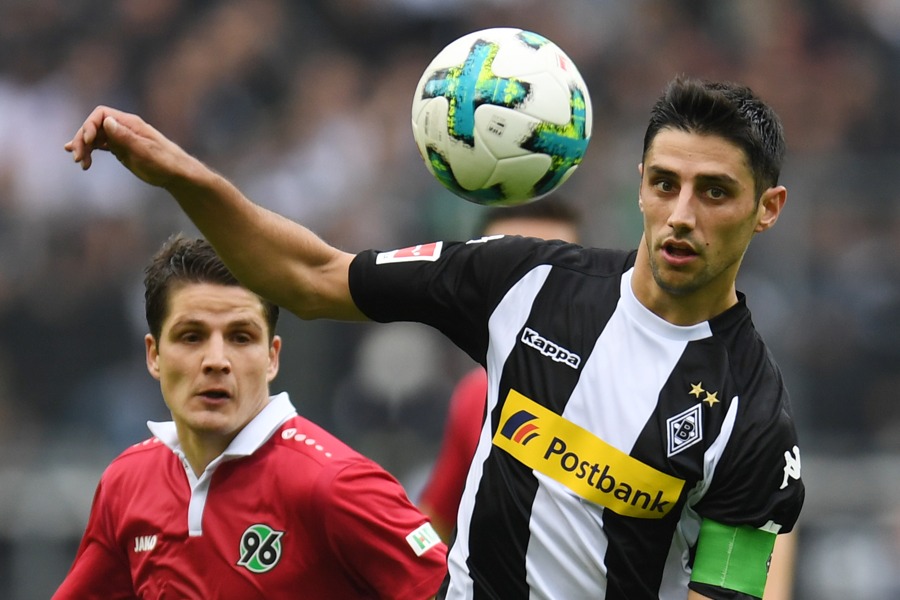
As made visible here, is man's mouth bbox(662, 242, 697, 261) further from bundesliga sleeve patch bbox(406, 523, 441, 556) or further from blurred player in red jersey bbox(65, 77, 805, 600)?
bundesliga sleeve patch bbox(406, 523, 441, 556)

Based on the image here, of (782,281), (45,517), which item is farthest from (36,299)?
(782,281)

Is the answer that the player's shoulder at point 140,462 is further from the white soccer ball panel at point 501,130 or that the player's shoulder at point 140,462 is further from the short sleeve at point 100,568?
the white soccer ball panel at point 501,130

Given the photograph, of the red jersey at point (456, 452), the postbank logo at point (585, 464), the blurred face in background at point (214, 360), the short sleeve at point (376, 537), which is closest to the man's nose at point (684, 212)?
the postbank logo at point (585, 464)

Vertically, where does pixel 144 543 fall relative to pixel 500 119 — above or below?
below

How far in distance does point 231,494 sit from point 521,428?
1048mm

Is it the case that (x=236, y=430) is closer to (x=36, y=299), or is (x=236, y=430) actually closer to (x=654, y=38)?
(x=36, y=299)

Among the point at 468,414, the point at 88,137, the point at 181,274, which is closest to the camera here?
the point at 88,137

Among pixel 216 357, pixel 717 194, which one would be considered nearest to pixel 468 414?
pixel 216 357

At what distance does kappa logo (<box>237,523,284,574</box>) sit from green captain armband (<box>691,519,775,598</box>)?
1217 millimetres

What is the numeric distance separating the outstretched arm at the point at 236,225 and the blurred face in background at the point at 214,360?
67 cm

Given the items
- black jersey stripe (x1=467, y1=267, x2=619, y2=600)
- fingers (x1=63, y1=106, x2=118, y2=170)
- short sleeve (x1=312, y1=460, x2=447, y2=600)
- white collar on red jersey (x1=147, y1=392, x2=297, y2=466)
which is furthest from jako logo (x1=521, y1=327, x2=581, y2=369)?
fingers (x1=63, y1=106, x2=118, y2=170)

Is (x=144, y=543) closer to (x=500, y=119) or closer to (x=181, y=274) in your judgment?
(x=181, y=274)

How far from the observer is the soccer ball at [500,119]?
159 inches

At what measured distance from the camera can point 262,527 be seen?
438 centimetres
